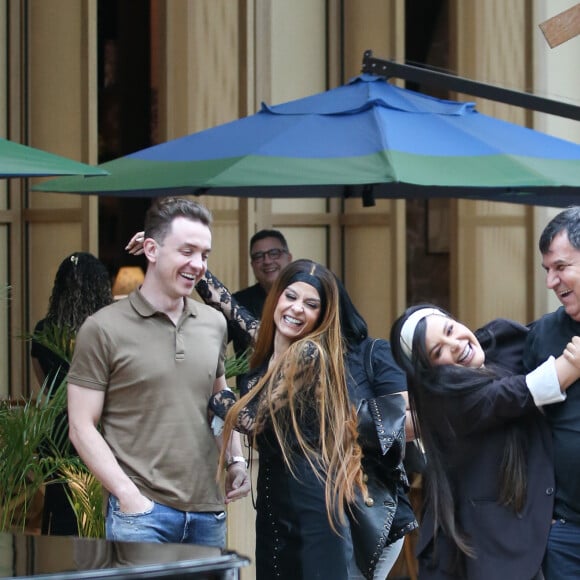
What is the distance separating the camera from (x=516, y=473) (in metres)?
4.05

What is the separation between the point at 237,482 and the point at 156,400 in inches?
19.4

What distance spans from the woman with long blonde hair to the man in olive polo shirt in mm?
167

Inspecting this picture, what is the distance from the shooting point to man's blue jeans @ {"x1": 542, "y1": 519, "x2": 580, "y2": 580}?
4012mm

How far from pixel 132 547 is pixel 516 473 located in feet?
3.62

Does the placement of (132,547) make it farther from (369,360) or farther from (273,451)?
(369,360)

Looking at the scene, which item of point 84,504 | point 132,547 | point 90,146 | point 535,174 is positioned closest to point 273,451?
point 132,547

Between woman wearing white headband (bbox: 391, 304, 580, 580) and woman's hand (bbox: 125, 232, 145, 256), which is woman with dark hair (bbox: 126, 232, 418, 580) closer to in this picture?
woman's hand (bbox: 125, 232, 145, 256)

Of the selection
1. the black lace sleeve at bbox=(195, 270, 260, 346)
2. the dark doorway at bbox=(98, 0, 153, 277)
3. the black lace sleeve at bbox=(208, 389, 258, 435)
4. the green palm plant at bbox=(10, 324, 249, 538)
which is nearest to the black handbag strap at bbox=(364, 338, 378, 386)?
the black lace sleeve at bbox=(208, 389, 258, 435)

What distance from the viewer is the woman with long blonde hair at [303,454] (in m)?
4.72

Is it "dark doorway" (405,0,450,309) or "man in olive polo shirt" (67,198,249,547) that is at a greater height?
"dark doorway" (405,0,450,309)

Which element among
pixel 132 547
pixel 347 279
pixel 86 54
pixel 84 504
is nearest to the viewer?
pixel 132 547

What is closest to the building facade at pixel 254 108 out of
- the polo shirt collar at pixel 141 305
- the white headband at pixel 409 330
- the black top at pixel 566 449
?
the polo shirt collar at pixel 141 305

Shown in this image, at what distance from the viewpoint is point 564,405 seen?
4.07 meters

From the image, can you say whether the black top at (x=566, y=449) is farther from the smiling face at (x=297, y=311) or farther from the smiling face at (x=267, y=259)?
the smiling face at (x=267, y=259)
